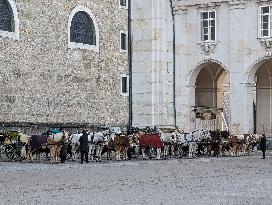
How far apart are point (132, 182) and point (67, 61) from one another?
19.8 meters

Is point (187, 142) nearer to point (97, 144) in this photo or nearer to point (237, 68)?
point (97, 144)

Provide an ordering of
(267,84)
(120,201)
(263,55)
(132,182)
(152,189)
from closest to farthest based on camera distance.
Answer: (120,201) → (152,189) → (132,182) → (263,55) → (267,84)

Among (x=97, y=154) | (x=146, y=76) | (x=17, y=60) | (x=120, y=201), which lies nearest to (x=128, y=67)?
(x=146, y=76)

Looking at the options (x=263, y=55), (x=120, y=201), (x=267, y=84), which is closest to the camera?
(x=120, y=201)

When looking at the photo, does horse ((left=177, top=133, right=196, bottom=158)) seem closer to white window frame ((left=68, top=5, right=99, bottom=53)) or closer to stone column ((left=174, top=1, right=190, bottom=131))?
white window frame ((left=68, top=5, right=99, bottom=53))

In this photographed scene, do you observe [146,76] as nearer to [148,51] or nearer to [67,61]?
[148,51]

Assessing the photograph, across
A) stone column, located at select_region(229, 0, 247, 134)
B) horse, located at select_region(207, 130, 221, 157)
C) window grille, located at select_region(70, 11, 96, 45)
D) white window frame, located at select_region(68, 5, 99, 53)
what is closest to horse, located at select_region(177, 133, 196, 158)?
horse, located at select_region(207, 130, 221, 157)

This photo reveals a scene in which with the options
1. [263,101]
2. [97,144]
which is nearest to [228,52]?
[263,101]

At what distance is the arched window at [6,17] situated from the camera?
32625 mm

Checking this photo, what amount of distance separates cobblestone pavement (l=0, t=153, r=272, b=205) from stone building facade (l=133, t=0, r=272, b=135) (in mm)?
17783

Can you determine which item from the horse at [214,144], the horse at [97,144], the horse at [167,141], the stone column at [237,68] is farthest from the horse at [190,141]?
the stone column at [237,68]

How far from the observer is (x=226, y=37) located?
4125cm

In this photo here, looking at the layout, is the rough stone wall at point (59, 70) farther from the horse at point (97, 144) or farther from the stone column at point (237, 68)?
the horse at point (97, 144)

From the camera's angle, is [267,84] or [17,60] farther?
[267,84]
